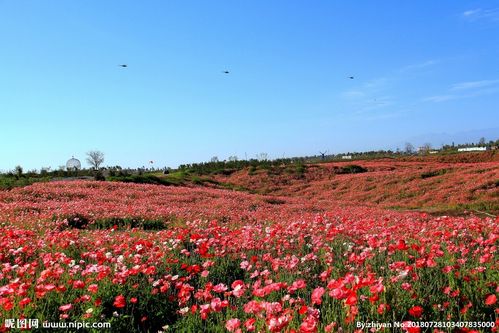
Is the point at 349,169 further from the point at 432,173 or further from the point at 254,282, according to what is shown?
the point at 254,282

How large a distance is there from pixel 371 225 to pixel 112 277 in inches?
286

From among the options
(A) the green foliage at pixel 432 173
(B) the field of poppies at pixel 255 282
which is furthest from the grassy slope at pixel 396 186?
(B) the field of poppies at pixel 255 282

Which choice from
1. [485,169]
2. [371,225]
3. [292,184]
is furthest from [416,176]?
[371,225]

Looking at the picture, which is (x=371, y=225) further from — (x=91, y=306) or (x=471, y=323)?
(x=91, y=306)

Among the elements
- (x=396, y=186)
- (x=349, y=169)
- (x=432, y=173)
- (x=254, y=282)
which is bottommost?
(x=396, y=186)

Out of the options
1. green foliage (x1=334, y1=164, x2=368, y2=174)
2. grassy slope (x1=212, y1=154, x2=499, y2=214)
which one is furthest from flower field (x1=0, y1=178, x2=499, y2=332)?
green foliage (x1=334, y1=164, x2=368, y2=174)

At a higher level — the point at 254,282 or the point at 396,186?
the point at 254,282

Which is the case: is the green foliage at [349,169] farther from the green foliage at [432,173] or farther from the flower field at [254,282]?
the flower field at [254,282]

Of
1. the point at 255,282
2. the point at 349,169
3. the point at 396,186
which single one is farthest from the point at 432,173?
the point at 255,282

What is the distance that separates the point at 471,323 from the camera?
14.4 ft

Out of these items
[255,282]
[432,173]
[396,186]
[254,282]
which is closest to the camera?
[255,282]

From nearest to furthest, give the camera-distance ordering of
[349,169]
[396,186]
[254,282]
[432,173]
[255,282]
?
[255,282], [254,282], [396,186], [432,173], [349,169]

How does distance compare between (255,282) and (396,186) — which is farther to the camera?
(396,186)

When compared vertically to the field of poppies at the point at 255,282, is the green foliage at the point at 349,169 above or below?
above
